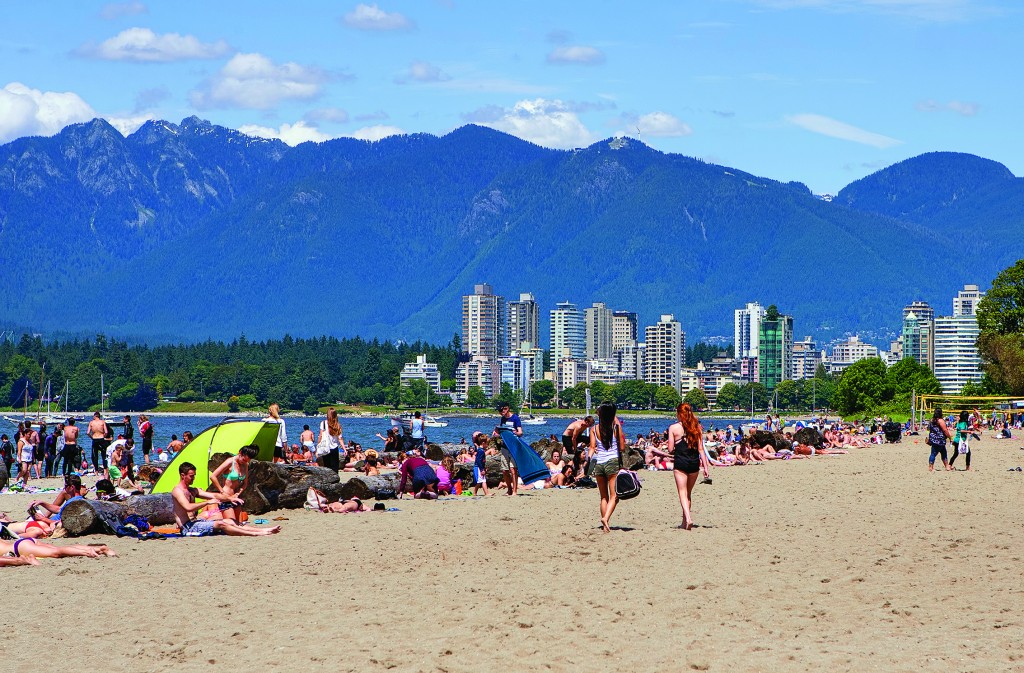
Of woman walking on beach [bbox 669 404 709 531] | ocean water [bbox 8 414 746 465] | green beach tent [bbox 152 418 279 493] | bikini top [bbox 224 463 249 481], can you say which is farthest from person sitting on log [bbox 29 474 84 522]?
ocean water [bbox 8 414 746 465]

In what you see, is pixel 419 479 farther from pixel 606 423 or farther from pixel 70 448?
pixel 70 448

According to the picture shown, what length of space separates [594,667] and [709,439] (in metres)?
30.0

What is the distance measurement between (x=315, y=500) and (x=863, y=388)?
90.0 m

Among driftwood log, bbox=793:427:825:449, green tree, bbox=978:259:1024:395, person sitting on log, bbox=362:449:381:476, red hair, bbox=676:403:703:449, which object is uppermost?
green tree, bbox=978:259:1024:395

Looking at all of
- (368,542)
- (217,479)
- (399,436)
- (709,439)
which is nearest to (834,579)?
(368,542)

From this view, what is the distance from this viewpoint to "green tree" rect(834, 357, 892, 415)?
334 feet

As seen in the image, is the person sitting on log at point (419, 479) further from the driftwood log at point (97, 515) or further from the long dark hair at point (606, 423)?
the long dark hair at point (606, 423)

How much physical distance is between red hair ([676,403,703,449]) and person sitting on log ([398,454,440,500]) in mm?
6105

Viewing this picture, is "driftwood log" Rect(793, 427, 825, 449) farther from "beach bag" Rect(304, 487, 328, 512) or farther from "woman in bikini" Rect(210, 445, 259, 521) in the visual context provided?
"woman in bikini" Rect(210, 445, 259, 521)

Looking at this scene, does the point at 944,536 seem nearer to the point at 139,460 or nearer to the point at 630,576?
the point at 630,576

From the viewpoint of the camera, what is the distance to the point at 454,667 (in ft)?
29.7

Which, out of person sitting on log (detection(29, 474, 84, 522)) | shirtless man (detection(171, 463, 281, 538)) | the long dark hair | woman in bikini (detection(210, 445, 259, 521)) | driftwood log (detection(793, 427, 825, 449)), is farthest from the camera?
driftwood log (detection(793, 427, 825, 449))

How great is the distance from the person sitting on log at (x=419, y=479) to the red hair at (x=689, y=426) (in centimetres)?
611

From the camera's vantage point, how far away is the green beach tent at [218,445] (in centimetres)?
1978
